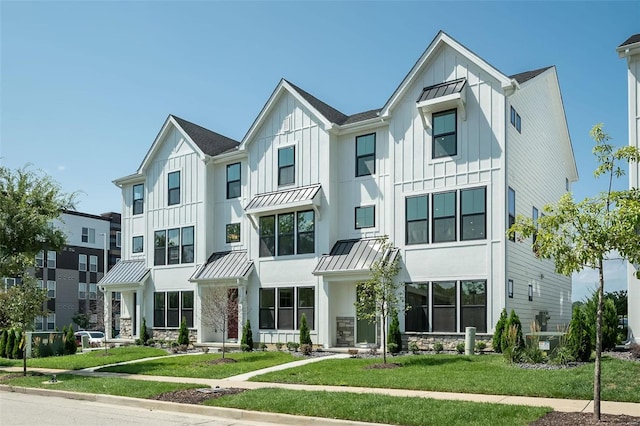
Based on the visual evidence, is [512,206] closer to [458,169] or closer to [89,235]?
[458,169]

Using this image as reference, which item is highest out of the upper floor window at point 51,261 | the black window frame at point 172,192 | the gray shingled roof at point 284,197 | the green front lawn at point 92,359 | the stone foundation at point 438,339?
the black window frame at point 172,192

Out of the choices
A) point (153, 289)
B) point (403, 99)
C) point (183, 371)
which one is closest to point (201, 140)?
point (153, 289)

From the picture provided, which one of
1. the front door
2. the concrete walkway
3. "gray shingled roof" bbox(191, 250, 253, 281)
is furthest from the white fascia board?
the concrete walkway

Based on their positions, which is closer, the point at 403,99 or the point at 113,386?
the point at 113,386

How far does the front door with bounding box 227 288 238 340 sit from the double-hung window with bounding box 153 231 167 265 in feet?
17.5

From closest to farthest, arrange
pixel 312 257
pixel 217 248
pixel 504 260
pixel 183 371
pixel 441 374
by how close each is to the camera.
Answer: pixel 441 374, pixel 183 371, pixel 504 260, pixel 312 257, pixel 217 248

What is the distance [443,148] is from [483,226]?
3.27 meters

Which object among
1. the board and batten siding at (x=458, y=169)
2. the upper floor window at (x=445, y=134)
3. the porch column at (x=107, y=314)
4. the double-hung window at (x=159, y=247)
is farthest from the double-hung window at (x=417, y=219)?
the porch column at (x=107, y=314)

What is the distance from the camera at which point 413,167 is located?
2380cm

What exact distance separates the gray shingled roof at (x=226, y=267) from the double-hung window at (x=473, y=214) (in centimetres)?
1010

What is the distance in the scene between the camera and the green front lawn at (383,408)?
10891 mm

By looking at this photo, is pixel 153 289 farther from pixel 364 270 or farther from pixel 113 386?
pixel 113 386

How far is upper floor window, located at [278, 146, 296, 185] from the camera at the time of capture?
89.9 ft

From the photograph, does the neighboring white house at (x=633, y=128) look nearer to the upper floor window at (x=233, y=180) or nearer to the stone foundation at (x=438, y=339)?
the stone foundation at (x=438, y=339)
